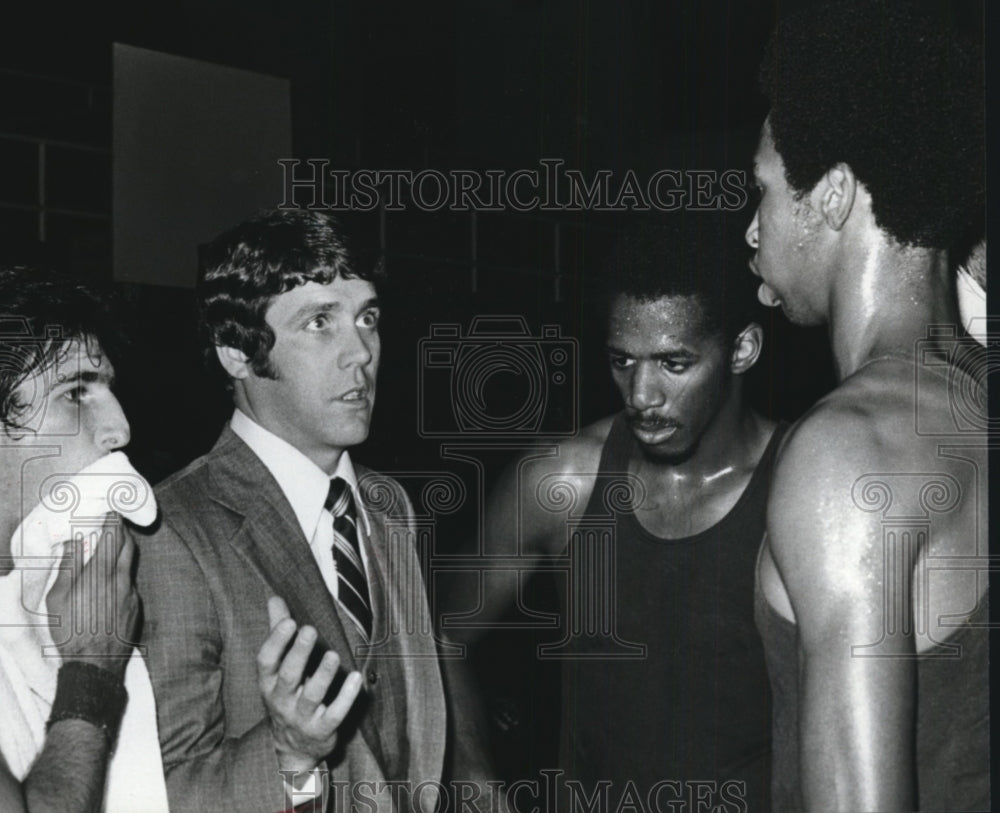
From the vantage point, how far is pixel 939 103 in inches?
148

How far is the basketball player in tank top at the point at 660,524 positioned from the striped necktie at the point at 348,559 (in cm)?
29

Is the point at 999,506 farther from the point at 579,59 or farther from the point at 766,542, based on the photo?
the point at 579,59

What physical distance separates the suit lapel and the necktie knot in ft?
0.36

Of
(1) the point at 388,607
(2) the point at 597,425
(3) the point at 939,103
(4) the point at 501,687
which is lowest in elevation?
(4) the point at 501,687

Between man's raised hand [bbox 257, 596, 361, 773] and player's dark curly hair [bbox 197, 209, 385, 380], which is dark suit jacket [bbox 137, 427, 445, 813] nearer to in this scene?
man's raised hand [bbox 257, 596, 361, 773]

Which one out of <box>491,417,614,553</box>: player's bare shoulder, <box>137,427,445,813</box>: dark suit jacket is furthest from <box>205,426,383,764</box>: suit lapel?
<box>491,417,614,553</box>: player's bare shoulder

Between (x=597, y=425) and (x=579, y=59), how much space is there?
1.08 metres

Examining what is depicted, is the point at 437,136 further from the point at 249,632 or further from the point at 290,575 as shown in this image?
the point at 249,632

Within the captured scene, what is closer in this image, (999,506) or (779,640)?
(779,640)

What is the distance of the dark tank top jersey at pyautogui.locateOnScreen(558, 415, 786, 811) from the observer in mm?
3754

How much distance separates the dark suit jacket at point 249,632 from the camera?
11.9 ft

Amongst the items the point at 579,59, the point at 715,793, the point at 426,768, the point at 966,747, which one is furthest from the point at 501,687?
the point at 579,59
